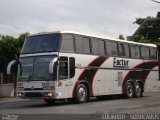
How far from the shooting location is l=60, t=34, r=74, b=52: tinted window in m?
21.9

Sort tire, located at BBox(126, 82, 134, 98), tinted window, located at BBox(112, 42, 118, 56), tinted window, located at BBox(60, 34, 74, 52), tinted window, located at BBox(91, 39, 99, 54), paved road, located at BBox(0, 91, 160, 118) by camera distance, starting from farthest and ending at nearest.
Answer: tire, located at BBox(126, 82, 134, 98) < tinted window, located at BBox(112, 42, 118, 56) < tinted window, located at BBox(91, 39, 99, 54) < tinted window, located at BBox(60, 34, 74, 52) < paved road, located at BBox(0, 91, 160, 118)

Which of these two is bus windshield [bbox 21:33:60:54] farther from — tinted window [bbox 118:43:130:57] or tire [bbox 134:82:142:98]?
tire [bbox 134:82:142:98]

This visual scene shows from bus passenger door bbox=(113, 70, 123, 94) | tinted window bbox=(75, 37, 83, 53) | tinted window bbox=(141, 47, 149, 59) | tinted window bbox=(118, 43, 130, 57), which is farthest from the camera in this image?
tinted window bbox=(141, 47, 149, 59)

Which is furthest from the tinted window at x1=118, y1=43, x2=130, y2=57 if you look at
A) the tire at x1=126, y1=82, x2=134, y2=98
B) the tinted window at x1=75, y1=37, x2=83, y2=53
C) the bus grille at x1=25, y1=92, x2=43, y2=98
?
the bus grille at x1=25, y1=92, x2=43, y2=98

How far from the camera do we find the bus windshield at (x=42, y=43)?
857 inches

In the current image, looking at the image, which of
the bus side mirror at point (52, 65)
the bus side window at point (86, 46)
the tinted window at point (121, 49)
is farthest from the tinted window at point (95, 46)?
the bus side mirror at point (52, 65)

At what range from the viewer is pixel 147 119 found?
14.3 metres

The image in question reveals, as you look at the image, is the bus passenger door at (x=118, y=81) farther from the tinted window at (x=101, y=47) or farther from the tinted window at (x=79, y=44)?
the tinted window at (x=79, y=44)

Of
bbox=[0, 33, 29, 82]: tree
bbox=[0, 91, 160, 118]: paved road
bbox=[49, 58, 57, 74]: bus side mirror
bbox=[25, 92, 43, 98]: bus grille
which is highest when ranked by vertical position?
bbox=[0, 33, 29, 82]: tree

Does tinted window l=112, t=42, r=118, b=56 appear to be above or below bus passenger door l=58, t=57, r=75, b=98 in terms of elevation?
above

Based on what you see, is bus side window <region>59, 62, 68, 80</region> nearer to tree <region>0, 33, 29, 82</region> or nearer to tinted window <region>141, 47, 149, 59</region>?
tinted window <region>141, 47, 149, 59</region>

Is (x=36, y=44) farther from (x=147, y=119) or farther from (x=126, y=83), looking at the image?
(x=147, y=119)

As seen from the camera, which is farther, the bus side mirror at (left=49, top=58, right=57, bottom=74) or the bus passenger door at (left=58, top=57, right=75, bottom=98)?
the bus passenger door at (left=58, top=57, right=75, bottom=98)

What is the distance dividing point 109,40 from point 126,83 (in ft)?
10.4
